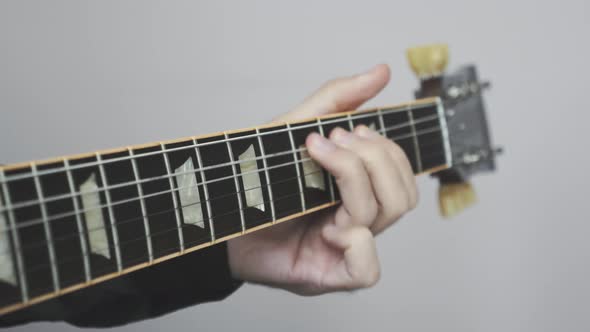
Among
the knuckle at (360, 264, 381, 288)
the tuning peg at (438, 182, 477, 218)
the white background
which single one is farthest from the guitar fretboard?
the white background

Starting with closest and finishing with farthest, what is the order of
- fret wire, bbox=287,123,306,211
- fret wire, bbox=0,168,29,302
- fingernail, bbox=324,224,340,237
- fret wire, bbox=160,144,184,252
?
fret wire, bbox=0,168,29,302, fret wire, bbox=160,144,184,252, fret wire, bbox=287,123,306,211, fingernail, bbox=324,224,340,237

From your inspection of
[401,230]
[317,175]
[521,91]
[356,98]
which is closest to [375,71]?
[356,98]

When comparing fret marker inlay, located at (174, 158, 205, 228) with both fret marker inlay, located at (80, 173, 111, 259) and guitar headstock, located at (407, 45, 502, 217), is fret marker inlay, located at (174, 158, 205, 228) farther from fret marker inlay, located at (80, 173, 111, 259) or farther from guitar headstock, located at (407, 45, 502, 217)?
guitar headstock, located at (407, 45, 502, 217)

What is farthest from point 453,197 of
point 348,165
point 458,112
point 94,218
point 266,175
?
point 94,218

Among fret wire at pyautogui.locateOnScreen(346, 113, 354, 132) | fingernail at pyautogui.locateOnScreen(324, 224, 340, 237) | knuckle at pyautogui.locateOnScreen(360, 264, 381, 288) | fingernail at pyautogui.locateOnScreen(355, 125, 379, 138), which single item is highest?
fret wire at pyautogui.locateOnScreen(346, 113, 354, 132)

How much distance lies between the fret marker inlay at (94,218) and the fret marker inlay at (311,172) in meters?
0.28

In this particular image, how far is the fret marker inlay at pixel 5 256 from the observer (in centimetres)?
48

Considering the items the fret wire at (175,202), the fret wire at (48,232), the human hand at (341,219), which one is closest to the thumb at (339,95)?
the human hand at (341,219)

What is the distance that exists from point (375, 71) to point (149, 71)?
1.45 ft

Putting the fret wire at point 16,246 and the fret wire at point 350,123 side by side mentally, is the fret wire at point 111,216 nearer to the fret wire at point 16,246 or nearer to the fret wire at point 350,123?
the fret wire at point 16,246

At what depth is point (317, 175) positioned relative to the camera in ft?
2.58

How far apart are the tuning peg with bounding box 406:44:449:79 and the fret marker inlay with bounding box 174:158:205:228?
1.85 ft

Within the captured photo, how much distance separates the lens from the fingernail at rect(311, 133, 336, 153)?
75 centimetres

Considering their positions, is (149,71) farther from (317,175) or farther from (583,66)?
(583,66)
